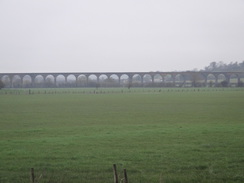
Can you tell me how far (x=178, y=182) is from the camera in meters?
5.88

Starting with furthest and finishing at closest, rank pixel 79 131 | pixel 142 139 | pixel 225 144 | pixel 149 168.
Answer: pixel 79 131, pixel 142 139, pixel 225 144, pixel 149 168

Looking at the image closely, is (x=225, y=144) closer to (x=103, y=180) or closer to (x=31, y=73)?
(x=103, y=180)

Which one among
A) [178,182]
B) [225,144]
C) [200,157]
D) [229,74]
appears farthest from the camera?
[229,74]

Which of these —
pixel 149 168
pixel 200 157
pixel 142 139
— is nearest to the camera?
pixel 149 168

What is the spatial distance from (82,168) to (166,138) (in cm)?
399

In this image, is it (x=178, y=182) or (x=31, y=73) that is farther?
(x=31, y=73)

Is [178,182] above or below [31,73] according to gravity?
below

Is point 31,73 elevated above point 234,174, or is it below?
above

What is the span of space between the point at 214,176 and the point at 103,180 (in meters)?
2.16

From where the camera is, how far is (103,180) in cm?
598

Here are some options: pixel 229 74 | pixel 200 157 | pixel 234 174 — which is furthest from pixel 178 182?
pixel 229 74

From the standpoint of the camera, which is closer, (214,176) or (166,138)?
(214,176)

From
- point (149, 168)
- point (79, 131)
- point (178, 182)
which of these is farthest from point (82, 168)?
point (79, 131)

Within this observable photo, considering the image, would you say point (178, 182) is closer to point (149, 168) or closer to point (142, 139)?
point (149, 168)
